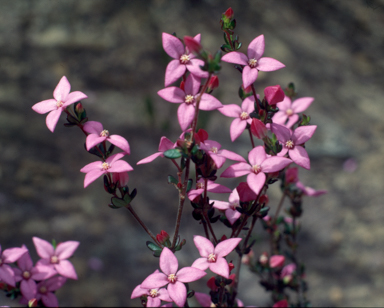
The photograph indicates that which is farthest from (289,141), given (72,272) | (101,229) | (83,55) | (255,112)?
(83,55)

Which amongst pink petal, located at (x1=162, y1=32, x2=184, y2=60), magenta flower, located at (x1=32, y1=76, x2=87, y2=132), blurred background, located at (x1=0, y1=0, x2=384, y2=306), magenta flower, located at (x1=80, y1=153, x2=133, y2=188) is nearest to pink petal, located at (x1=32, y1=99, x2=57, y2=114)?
magenta flower, located at (x1=32, y1=76, x2=87, y2=132)

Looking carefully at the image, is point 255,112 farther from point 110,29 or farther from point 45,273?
point 110,29

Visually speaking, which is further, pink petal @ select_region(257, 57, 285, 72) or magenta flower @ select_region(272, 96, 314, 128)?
magenta flower @ select_region(272, 96, 314, 128)

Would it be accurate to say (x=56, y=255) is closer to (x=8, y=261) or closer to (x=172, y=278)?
(x=8, y=261)

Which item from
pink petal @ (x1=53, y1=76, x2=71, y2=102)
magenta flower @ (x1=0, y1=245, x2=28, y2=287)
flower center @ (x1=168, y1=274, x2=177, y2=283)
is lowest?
flower center @ (x1=168, y1=274, x2=177, y2=283)

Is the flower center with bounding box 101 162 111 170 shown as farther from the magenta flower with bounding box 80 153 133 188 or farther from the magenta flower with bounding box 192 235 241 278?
the magenta flower with bounding box 192 235 241 278

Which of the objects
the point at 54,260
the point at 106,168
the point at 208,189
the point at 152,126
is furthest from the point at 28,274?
the point at 152,126

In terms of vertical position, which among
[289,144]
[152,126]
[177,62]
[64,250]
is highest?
[152,126]
